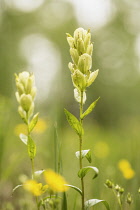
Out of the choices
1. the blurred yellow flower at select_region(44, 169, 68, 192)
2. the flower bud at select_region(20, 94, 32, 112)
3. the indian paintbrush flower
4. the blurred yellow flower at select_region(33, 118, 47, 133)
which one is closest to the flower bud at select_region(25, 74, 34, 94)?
the flower bud at select_region(20, 94, 32, 112)

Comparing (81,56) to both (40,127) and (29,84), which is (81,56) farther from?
(40,127)

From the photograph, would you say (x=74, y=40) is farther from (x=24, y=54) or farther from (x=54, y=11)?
(x=54, y=11)

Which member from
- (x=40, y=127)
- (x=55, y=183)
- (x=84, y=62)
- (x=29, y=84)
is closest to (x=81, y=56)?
(x=84, y=62)

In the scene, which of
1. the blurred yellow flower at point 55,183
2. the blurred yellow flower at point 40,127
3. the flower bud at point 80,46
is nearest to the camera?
the blurred yellow flower at point 55,183

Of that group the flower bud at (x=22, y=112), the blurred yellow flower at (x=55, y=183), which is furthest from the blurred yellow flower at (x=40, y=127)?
the blurred yellow flower at (x=55, y=183)

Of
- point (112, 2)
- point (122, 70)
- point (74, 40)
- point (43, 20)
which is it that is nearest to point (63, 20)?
point (43, 20)

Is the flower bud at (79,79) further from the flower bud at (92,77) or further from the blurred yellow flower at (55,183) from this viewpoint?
the blurred yellow flower at (55,183)
